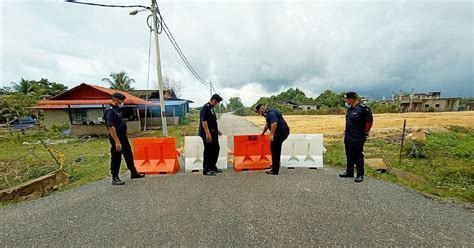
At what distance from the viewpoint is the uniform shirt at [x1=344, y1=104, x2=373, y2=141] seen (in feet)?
14.3

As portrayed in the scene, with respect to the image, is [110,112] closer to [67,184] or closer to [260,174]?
[67,184]

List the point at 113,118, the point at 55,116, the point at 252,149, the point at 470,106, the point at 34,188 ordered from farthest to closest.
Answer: the point at 470,106
the point at 55,116
the point at 252,149
the point at 113,118
the point at 34,188

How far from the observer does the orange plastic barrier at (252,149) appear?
219 inches

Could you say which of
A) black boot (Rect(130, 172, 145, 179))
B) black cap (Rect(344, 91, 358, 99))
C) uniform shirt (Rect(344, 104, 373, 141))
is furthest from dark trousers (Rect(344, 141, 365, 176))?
black boot (Rect(130, 172, 145, 179))

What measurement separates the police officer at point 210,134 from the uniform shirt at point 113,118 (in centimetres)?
166

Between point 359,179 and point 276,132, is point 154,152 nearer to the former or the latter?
point 276,132

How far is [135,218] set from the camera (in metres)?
3.12

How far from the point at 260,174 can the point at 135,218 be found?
2.75 m

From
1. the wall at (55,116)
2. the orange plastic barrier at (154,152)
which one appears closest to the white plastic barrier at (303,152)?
the orange plastic barrier at (154,152)

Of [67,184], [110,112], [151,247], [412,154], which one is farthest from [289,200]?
[412,154]

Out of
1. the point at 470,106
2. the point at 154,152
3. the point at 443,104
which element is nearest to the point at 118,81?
the point at 154,152

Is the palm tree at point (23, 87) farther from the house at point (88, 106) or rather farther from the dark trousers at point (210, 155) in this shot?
the dark trousers at point (210, 155)

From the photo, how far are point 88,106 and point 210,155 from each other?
14397 millimetres

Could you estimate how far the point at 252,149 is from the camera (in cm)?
565
